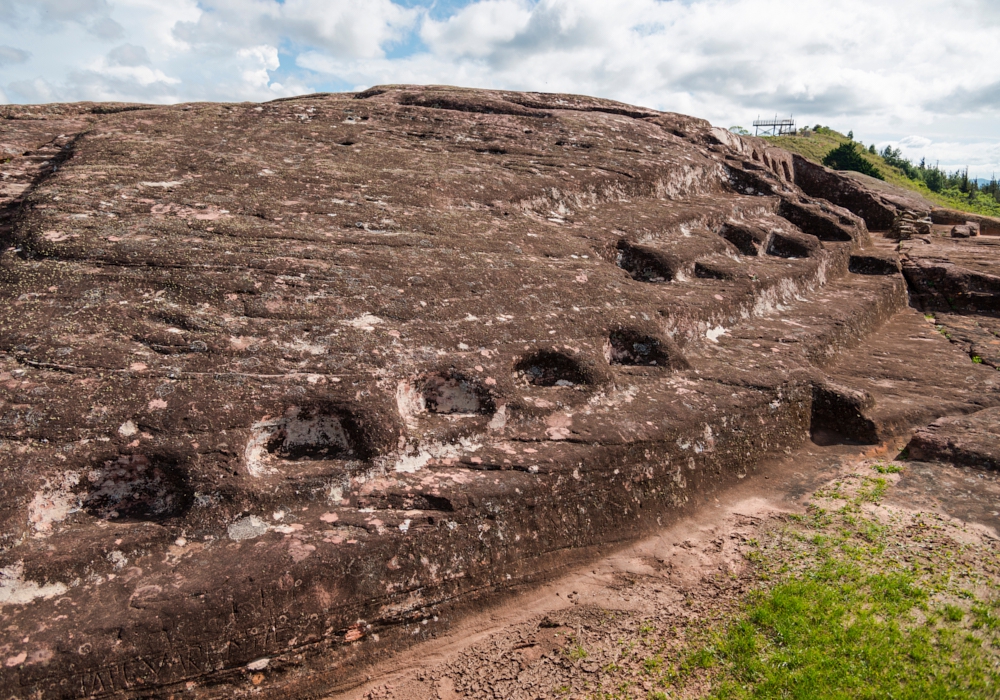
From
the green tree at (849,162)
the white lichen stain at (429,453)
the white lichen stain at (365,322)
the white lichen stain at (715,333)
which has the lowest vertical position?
the white lichen stain at (429,453)

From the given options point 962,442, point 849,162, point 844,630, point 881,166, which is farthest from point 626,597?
point 881,166

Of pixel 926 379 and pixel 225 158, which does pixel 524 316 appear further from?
pixel 926 379

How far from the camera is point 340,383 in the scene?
260 inches

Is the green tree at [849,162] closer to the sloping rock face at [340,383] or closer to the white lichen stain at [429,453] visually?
the sloping rock face at [340,383]

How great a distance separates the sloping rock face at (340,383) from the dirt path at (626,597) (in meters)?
0.24

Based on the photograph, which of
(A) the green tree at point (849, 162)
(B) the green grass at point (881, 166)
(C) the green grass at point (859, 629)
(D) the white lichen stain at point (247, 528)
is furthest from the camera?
(B) the green grass at point (881, 166)

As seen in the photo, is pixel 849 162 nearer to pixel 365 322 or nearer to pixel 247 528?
pixel 365 322

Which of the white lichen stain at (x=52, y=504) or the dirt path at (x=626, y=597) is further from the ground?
the white lichen stain at (x=52, y=504)

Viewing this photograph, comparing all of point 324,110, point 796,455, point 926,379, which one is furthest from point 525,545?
point 324,110

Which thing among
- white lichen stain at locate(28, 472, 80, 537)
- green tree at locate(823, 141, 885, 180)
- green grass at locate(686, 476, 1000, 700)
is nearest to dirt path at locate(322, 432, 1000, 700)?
green grass at locate(686, 476, 1000, 700)

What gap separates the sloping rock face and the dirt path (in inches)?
9.4

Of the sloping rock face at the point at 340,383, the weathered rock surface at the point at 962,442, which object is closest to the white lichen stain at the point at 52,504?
the sloping rock face at the point at 340,383

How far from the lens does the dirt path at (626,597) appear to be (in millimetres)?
5156

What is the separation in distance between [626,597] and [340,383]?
350cm
